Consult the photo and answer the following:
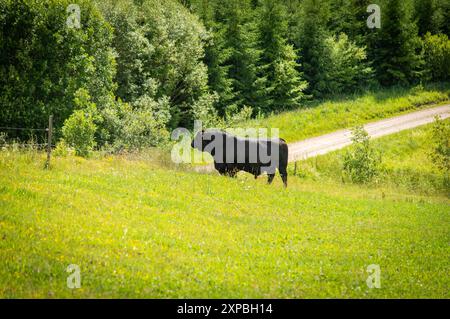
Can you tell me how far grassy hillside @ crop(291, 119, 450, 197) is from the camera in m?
38.0

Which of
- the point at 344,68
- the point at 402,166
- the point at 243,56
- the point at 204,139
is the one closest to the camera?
the point at 204,139

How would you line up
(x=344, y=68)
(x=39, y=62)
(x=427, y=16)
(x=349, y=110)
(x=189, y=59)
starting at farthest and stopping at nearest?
(x=427, y=16) < (x=344, y=68) < (x=349, y=110) < (x=189, y=59) < (x=39, y=62)

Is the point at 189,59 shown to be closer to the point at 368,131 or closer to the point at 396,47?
the point at 368,131

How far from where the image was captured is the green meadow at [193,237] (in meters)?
11.7

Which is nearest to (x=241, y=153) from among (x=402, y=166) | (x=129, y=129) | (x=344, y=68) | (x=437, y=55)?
(x=129, y=129)

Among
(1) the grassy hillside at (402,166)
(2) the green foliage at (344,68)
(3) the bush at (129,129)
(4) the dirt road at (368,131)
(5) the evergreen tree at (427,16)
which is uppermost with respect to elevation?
(5) the evergreen tree at (427,16)

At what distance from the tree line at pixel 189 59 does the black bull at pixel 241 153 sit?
7.73 meters

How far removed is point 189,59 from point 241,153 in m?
24.4

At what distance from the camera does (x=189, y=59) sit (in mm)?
49125

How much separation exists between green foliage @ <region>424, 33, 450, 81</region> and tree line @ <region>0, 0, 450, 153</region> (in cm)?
13

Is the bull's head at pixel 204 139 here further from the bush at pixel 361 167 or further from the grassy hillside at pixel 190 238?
the bush at pixel 361 167

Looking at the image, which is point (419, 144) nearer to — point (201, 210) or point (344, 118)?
point (344, 118)

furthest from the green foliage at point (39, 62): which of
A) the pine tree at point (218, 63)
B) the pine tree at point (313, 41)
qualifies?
the pine tree at point (313, 41)

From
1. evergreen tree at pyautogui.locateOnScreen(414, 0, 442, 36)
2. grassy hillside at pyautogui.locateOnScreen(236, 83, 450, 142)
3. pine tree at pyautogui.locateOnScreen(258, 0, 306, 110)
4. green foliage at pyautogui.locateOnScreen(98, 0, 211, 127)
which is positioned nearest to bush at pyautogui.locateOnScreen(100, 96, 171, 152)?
green foliage at pyautogui.locateOnScreen(98, 0, 211, 127)
